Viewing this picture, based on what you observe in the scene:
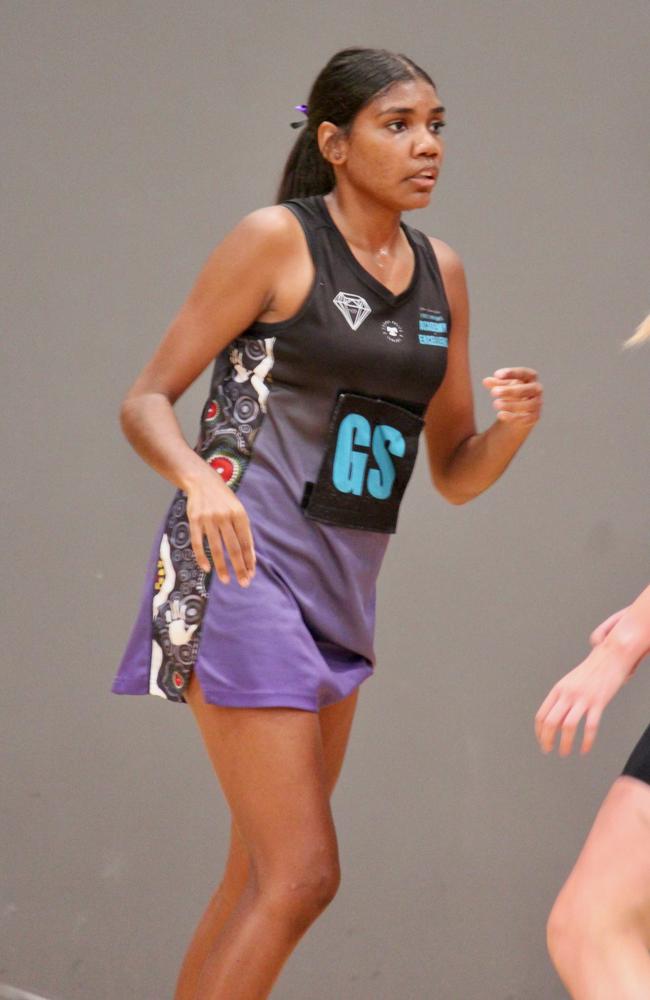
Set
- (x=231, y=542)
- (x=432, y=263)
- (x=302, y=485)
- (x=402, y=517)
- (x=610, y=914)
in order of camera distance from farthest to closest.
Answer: (x=402, y=517)
(x=432, y=263)
(x=302, y=485)
(x=231, y=542)
(x=610, y=914)

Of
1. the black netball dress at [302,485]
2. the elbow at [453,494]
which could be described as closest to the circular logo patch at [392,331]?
the black netball dress at [302,485]

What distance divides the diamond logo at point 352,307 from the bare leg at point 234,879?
62 centimetres

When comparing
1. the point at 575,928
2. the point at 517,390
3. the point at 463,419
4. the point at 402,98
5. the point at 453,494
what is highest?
the point at 402,98

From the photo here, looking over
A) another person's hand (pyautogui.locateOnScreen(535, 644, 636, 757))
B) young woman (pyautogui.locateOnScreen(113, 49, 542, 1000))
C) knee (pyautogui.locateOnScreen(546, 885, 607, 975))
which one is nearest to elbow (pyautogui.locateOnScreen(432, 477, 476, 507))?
young woman (pyautogui.locateOnScreen(113, 49, 542, 1000))

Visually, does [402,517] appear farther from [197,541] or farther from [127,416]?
[197,541]

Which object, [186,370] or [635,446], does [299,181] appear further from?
[635,446]

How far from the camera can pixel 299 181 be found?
2.69 meters

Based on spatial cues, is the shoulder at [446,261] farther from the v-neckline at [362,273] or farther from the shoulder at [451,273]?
the v-neckline at [362,273]

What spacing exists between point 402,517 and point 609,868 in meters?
1.73

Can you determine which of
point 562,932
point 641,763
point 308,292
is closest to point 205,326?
point 308,292

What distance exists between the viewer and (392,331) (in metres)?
2.47

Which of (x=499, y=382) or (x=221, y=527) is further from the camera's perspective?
(x=499, y=382)

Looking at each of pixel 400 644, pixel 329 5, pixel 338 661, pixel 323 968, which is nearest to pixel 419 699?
pixel 400 644

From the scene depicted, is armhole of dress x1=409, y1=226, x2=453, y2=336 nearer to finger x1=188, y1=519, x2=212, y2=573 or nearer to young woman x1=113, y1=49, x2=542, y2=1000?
young woman x1=113, y1=49, x2=542, y2=1000
